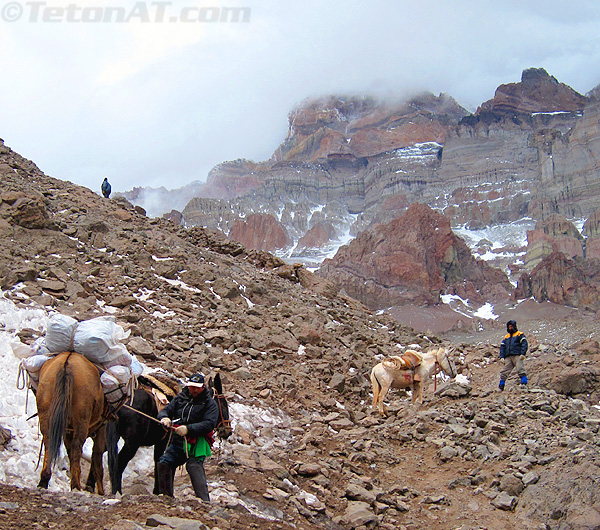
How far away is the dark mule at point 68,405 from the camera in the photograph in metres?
5.94

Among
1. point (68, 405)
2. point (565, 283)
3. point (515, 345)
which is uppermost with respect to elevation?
point (565, 283)

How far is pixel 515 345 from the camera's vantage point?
13445 mm

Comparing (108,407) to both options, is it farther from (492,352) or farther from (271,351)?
(492,352)

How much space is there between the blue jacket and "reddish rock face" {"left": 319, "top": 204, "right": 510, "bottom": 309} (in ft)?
462

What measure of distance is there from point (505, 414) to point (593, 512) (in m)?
4.21

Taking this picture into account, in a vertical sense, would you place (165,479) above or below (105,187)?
below

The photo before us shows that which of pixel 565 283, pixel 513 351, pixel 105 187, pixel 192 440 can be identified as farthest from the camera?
pixel 565 283

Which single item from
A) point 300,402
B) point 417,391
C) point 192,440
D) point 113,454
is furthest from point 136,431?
point 417,391

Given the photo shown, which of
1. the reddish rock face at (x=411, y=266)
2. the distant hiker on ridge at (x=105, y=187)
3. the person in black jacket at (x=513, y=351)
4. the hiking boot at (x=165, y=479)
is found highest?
the reddish rock face at (x=411, y=266)

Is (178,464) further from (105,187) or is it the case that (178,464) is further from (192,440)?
(105,187)

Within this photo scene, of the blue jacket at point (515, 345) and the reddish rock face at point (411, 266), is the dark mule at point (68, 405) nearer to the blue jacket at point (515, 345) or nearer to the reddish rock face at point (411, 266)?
the blue jacket at point (515, 345)

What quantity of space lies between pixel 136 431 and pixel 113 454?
15.1 inches

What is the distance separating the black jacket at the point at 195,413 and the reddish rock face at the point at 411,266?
148230 mm

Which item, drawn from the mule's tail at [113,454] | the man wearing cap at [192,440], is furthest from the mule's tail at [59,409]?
the man wearing cap at [192,440]
